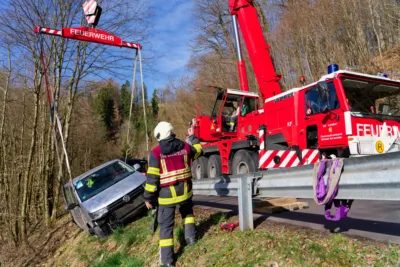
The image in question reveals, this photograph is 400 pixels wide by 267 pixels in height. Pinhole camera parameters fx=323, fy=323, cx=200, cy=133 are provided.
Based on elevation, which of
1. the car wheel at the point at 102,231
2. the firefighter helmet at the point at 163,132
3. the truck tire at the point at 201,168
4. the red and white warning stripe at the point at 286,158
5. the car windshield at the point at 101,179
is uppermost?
the firefighter helmet at the point at 163,132

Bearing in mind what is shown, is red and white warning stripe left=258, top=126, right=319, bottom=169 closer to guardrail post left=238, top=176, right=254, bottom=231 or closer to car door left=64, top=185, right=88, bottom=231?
guardrail post left=238, top=176, right=254, bottom=231

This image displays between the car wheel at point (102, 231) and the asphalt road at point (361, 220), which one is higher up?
the asphalt road at point (361, 220)

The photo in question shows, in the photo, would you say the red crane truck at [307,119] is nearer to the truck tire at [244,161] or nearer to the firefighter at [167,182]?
the truck tire at [244,161]

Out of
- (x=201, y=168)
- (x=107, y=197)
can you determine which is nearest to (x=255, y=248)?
(x=107, y=197)

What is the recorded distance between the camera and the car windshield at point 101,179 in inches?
281

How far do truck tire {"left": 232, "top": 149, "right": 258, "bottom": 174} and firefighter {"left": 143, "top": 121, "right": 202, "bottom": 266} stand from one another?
4.84 metres

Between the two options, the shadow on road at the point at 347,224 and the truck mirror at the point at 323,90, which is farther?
the truck mirror at the point at 323,90

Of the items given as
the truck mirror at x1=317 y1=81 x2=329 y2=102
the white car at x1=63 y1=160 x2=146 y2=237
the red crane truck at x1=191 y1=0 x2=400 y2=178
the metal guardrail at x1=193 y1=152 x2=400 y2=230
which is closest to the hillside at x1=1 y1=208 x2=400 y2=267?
the white car at x1=63 y1=160 x2=146 y2=237

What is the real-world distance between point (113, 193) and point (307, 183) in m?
4.50

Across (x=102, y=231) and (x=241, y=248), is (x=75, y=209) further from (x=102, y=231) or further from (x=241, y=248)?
(x=241, y=248)

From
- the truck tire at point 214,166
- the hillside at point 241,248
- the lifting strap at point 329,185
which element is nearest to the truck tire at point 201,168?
the truck tire at point 214,166

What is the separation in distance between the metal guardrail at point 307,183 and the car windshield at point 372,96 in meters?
3.48

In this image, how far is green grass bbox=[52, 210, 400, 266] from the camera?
9.52ft

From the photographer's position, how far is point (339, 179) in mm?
3006
